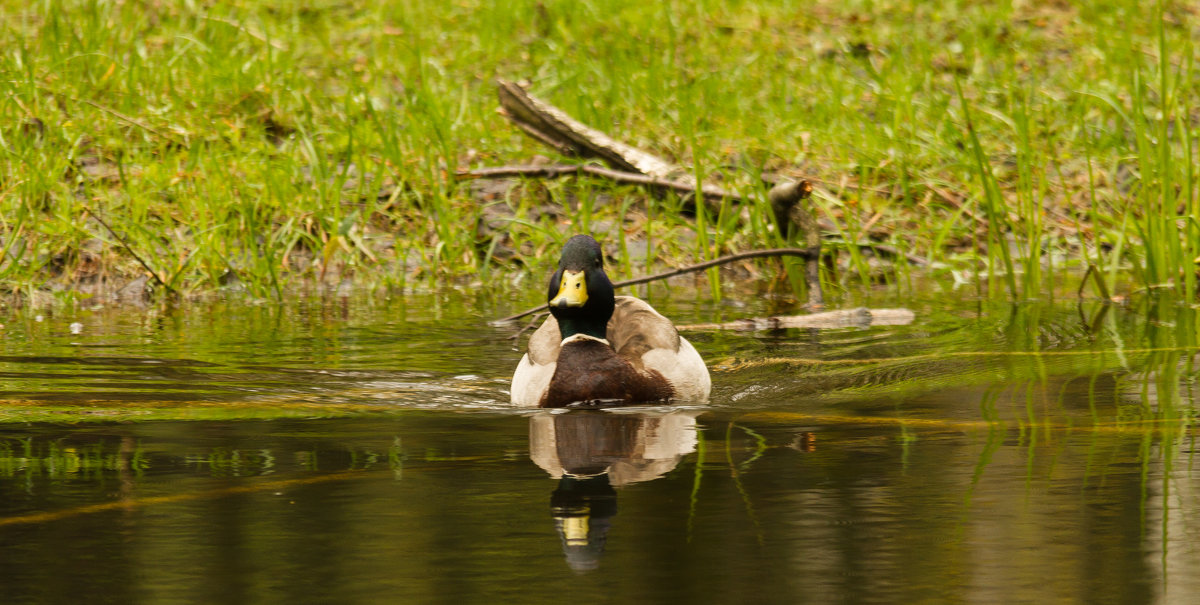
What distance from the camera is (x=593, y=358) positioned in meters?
5.07

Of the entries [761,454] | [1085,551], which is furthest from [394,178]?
[1085,551]

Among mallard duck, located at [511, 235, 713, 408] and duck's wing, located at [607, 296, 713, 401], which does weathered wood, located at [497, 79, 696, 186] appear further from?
mallard duck, located at [511, 235, 713, 408]

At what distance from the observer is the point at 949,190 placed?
944 cm

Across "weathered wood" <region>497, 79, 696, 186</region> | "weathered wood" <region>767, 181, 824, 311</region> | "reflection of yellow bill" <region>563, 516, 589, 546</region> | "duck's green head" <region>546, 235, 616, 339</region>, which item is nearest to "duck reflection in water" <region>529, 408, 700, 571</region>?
"reflection of yellow bill" <region>563, 516, 589, 546</region>

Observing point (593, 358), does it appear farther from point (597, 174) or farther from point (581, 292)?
point (597, 174)

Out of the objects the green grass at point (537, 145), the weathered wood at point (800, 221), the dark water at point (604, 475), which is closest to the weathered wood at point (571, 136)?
the green grass at point (537, 145)

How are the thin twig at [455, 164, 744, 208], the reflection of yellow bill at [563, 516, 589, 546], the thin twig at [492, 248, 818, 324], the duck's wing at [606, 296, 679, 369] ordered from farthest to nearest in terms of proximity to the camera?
1. the thin twig at [455, 164, 744, 208]
2. the thin twig at [492, 248, 818, 324]
3. the duck's wing at [606, 296, 679, 369]
4. the reflection of yellow bill at [563, 516, 589, 546]

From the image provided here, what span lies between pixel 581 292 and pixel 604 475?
4.85 ft

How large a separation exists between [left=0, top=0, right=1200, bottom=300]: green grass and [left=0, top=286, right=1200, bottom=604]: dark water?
1539 mm

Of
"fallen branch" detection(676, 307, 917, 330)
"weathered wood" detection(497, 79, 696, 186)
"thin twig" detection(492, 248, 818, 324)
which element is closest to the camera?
"thin twig" detection(492, 248, 818, 324)

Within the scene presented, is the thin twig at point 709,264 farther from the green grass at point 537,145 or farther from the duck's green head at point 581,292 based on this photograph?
the duck's green head at point 581,292

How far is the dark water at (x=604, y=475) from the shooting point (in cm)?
280

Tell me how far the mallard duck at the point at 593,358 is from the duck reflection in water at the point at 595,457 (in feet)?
0.39

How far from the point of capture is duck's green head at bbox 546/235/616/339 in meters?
5.10
